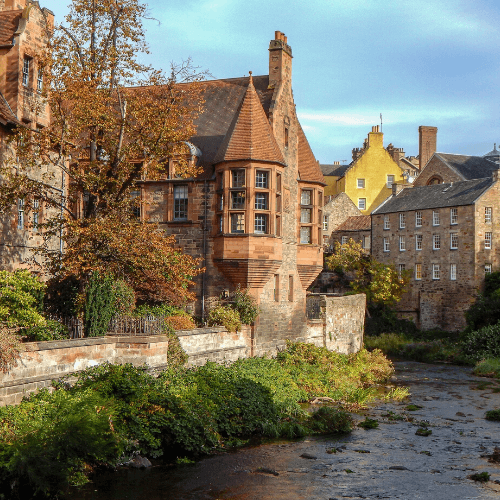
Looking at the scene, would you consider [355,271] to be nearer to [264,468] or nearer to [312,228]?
[312,228]

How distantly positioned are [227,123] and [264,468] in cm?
1893

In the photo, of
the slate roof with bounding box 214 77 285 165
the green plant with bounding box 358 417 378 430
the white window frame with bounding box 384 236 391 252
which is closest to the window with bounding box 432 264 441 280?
the white window frame with bounding box 384 236 391 252

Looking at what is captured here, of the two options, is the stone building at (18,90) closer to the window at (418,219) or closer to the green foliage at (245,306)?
the green foliage at (245,306)

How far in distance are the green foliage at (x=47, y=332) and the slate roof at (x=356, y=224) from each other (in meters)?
46.7

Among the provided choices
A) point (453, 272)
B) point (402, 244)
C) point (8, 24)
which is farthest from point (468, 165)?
point (8, 24)

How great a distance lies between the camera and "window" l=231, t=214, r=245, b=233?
2984cm

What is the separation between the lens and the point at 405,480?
1803 cm

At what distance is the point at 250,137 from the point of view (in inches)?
1169

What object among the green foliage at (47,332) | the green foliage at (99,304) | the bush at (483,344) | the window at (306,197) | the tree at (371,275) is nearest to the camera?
the green foliage at (47,332)

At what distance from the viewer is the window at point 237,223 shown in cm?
2984

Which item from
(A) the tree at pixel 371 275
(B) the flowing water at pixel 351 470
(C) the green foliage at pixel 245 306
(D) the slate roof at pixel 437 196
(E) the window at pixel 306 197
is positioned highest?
(D) the slate roof at pixel 437 196

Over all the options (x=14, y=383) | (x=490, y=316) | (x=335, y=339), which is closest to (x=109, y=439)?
(x=14, y=383)

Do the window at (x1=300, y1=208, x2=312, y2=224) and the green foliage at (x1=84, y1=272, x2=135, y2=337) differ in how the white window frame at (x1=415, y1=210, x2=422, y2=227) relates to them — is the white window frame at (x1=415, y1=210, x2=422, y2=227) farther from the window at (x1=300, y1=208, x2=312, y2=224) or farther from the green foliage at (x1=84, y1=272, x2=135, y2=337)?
the green foliage at (x1=84, y1=272, x2=135, y2=337)

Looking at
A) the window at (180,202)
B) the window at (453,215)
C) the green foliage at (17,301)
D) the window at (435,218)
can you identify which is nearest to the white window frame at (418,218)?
the window at (435,218)
